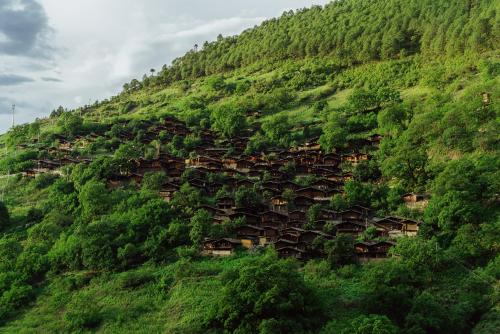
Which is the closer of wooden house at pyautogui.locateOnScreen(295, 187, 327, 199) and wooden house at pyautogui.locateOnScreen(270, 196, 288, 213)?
wooden house at pyautogui.locateOnScreen(270, 196, 288, 213)

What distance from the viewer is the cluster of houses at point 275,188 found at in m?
53.7

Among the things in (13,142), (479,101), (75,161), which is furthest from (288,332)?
(13,142)

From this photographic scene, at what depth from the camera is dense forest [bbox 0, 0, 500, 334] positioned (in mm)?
42625

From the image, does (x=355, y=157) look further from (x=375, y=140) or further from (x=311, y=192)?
(x=311, y=192)

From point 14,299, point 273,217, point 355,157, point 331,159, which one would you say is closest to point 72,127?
point 331,159

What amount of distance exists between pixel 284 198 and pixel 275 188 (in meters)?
4.12

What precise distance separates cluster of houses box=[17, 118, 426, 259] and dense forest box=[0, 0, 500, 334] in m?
0.30

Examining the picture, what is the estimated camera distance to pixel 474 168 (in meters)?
55.4

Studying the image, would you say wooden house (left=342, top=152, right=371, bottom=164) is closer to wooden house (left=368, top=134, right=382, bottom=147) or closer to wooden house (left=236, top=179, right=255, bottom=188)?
wooden house (left=368, top=134, right=382, bottom=147)

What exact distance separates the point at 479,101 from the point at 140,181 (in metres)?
40.9

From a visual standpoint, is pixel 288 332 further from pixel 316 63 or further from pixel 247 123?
pixel 316 63

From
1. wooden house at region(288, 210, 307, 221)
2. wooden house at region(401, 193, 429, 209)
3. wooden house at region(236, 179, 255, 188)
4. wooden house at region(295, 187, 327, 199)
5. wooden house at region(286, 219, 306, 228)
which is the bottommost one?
wooden house at region(286, 219, 306, 228)

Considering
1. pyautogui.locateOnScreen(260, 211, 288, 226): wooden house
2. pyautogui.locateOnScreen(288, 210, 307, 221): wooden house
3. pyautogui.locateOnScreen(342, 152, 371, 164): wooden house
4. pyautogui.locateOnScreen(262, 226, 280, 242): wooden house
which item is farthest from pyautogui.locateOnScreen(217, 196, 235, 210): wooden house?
pyautogui.locateOnScreen(342, 152, 371, 164): wooden house

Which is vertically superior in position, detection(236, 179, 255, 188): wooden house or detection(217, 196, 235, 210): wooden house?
detection(236, 179, 255, 188): wooden house
